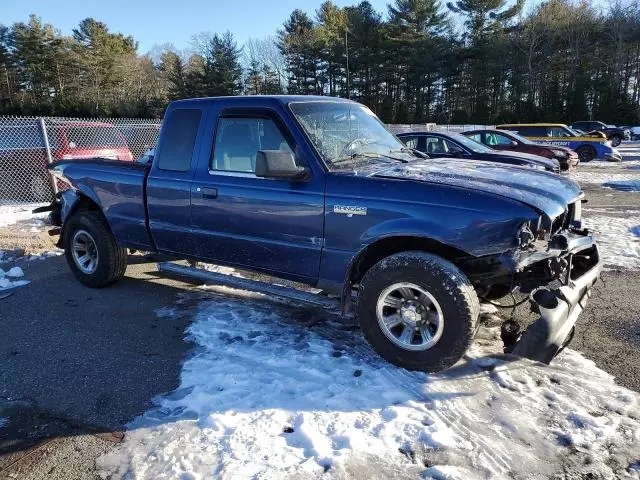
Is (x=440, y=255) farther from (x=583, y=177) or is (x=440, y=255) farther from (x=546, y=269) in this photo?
(x=583, y=177)

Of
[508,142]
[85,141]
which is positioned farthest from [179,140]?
[508,142]

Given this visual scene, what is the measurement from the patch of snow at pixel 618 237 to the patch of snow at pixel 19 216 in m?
9.10

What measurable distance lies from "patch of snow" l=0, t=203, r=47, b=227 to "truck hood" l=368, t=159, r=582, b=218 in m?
7.45

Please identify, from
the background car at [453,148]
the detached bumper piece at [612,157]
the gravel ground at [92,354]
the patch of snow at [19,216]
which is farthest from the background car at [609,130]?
the patch of snow at [19,216]

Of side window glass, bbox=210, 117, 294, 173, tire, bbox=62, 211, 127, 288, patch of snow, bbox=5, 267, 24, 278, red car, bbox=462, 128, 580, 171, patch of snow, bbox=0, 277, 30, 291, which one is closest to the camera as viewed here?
side window glass, bbox=210, 117, 294, 173

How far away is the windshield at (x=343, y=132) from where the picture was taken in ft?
12.7

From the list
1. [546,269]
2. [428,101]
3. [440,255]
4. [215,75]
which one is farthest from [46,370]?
[428,101]

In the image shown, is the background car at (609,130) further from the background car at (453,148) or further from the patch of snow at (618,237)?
the patch of snow at (618,237)

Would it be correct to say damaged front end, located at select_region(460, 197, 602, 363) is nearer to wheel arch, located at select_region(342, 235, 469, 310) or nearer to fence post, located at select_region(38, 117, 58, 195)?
wheel arch, located at select_region(342, 235, 469, 310)

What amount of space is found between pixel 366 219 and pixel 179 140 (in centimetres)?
214

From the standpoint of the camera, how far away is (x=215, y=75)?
50031 mm

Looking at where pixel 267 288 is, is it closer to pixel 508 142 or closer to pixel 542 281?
pixel 542 281

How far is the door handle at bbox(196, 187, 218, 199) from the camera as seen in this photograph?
4.19m

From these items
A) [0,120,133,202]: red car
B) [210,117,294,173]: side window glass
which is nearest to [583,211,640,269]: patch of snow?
[210,117,294,173]: side window glass
